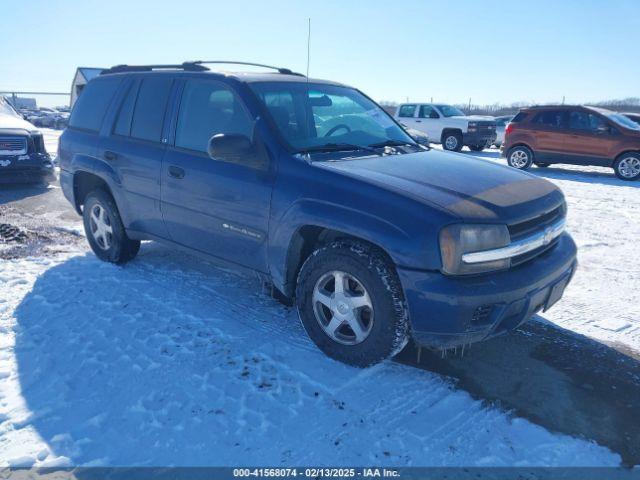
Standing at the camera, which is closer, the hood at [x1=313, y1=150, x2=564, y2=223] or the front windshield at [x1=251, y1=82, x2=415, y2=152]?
the hood at [x1=313, y1=150, x2=564, y2=223]

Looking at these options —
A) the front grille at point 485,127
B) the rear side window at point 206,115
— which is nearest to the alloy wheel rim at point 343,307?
the rear side window at point 206,115

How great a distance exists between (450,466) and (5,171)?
8.68m

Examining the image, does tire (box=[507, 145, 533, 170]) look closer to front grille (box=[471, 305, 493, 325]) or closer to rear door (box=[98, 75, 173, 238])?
rear door (box=[98, 75, 173, 238])

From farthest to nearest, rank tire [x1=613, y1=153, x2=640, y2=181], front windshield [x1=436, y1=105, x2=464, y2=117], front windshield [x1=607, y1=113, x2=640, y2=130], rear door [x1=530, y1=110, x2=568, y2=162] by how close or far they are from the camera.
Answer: front windshield [x1=436, y1=105, x2=464, y2=117] → rear door [x1=530, y1=110, x2=568, y2=162] → front windshield [x1=607, y1=113, x2=640, y2=130] → tire [x1=613, y1=153, x2=640, y2=181]

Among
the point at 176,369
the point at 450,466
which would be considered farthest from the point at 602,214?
the point at 176,369

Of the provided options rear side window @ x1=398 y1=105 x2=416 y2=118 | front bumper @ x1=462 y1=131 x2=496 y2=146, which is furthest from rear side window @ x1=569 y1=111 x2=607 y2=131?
rear side window @ x1=398 y1=105 x2=416 y2=118

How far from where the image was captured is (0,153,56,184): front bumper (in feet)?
27.0

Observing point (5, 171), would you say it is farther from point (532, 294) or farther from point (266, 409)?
point (532, 294)

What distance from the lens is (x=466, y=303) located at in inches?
104

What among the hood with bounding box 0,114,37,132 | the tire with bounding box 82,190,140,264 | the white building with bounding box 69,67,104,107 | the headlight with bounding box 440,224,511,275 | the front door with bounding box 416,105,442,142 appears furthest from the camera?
the white building with bounding box 69,67,104,107

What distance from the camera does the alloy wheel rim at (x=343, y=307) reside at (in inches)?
119

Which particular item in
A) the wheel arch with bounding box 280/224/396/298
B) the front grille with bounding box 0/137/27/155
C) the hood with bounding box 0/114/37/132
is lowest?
the wheel arch with bounding box 280/224/396/298

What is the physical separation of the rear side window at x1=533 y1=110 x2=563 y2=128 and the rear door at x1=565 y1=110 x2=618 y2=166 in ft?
0.87

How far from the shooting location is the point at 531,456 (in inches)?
96.2
